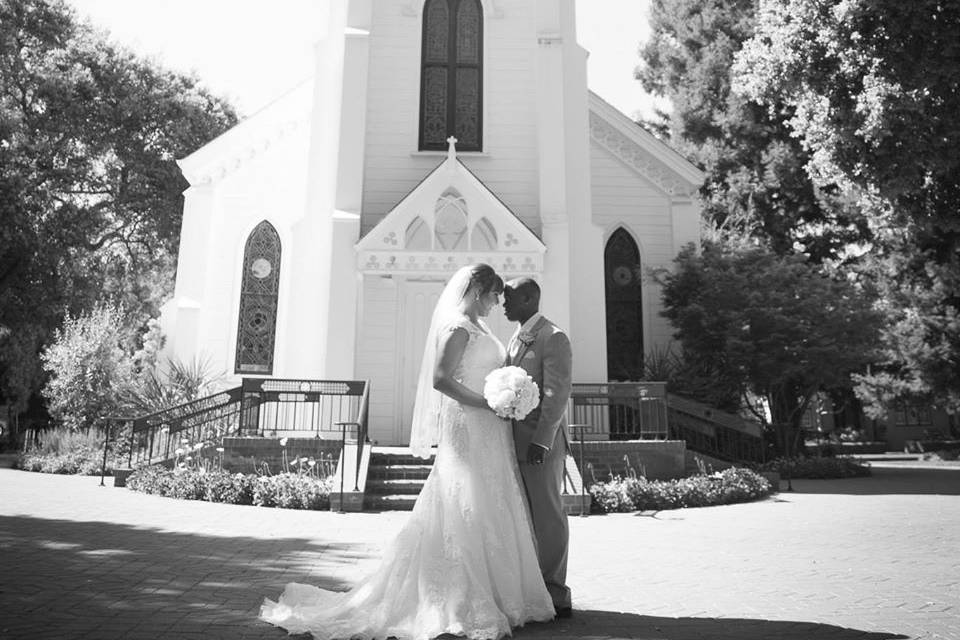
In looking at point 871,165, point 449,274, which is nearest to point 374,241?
point 449,274

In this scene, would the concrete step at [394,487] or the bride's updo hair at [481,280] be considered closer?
the bride's updo hair at [481,280]

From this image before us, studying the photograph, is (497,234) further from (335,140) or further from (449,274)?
(335,140)

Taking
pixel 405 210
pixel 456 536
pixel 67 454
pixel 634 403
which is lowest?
pixel 456 536

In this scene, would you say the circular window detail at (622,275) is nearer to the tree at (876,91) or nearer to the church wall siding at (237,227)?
the tree at (876,91)

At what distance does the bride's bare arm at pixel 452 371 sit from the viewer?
4371 millimetres

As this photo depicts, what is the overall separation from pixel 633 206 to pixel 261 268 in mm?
10371

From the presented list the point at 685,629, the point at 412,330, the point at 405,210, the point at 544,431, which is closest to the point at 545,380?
the point at 544,431

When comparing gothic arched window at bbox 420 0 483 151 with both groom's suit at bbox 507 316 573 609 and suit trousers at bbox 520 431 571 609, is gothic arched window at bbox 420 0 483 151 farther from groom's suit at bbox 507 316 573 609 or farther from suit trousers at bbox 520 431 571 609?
suit trousers at bbox 520 431 571 609

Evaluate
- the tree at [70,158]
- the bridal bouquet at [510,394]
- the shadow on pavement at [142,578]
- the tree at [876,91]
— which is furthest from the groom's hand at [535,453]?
the tree at [70,158]

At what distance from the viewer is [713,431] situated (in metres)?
14.5

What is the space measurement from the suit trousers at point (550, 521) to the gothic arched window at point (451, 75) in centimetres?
1285

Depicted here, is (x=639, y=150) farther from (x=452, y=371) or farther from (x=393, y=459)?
(x=452, y=371)

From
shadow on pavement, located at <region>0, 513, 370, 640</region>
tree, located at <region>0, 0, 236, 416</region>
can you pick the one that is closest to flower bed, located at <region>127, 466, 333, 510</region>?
shadow on pavement, located at <region>0, 513, 370, 640</region>

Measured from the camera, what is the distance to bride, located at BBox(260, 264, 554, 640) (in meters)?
3.96
